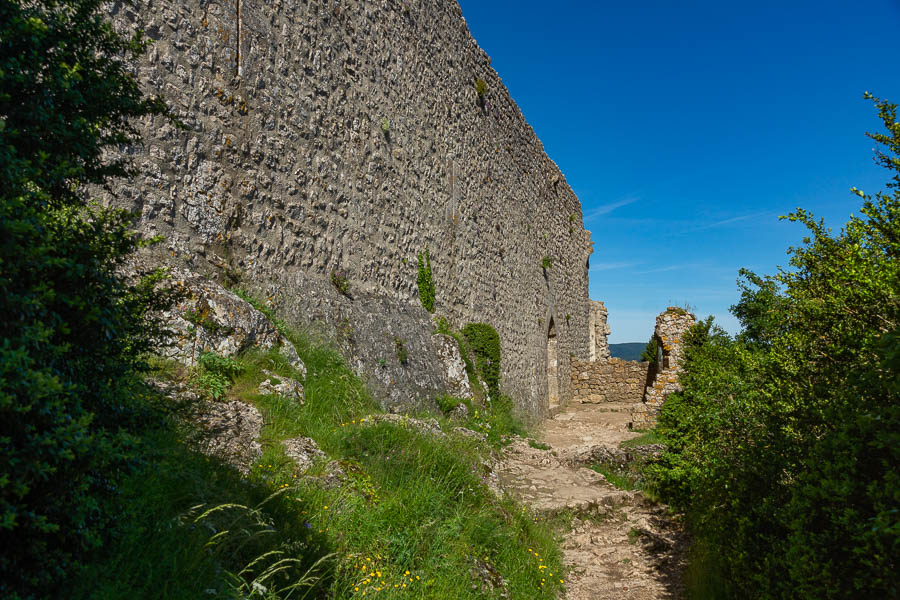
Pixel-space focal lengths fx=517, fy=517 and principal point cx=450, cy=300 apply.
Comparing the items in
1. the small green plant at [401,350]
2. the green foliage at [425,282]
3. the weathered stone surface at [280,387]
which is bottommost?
the weathered stone surface at [280,387]

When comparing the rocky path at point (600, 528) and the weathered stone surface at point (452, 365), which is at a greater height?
the weathered stone surface at point (452, 365)

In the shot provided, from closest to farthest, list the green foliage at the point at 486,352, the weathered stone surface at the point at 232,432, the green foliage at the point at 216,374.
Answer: the weathered stone surface at the point at 232,432
the green foliage at the point at 216,374
the green foliage at the point at 486,352

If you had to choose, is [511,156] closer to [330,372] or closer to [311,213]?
[311,213]

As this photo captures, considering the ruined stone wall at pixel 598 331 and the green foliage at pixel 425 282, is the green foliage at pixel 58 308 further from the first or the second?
the ruined stone wall at pixel 598 331

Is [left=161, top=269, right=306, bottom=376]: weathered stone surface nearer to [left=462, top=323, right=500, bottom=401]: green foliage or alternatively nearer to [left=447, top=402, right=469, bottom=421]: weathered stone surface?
[left=447, top=402, right=469, bottom=421]: weathered stone surface

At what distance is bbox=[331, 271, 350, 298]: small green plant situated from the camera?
266 inches

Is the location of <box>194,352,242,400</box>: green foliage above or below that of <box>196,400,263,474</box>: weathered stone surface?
above

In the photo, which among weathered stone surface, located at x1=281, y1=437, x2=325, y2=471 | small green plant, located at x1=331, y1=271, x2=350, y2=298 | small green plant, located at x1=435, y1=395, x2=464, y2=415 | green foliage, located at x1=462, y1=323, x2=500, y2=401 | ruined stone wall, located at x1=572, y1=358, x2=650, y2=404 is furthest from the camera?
ruined stone wall, located at x1=572, y1=358, x2=650, y2=404

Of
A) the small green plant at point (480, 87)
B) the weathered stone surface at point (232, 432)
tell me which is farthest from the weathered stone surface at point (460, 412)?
the small green plant at point (480, 87)

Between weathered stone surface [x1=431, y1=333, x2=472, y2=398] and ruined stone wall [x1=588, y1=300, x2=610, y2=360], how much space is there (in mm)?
15019

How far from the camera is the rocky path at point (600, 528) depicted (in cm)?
458

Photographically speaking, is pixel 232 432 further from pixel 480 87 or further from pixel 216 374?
pixel 480 87

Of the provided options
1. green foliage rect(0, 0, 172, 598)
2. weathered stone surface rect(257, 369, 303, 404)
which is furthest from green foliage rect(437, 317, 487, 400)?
green foliage rect(0, 0, 172, 598)

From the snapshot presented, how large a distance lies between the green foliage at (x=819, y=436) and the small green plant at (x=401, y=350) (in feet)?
13.1
